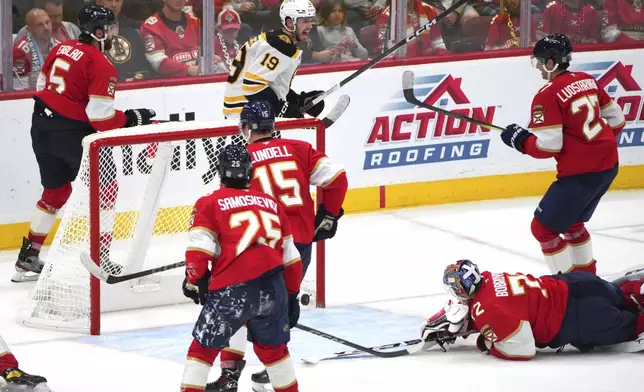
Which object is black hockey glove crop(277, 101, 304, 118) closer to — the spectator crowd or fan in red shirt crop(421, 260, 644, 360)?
the spectator crowd

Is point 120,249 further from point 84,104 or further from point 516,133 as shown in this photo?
point 516,133

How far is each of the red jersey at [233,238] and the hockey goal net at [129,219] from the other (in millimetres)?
1578

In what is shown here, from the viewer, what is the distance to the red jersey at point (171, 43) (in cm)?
783

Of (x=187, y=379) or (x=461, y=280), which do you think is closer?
(x=187, y=379)

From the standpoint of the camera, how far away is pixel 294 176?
16.8 feet

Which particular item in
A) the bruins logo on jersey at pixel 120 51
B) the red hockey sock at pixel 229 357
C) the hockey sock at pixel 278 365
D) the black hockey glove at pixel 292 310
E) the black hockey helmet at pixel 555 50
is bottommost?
the red hockey sock at pixel 229 357

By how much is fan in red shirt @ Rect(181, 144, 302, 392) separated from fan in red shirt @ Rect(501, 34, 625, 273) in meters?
2.02

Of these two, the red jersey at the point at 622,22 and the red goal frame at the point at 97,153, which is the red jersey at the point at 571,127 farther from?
the red jersey at the point at 622,22

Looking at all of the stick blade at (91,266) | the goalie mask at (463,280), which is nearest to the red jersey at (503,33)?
the goalie mask at (463,280)

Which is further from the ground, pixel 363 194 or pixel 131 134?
pixel 131 134

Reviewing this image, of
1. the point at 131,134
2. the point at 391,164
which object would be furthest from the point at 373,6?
the point at 131,134

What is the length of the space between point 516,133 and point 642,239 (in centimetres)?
203

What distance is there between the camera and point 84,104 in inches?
262

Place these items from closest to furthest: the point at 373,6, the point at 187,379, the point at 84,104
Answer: the point at 187,379
the point at 84,104
the point at 373,6
